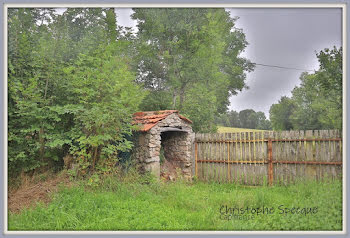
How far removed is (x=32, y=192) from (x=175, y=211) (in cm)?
331

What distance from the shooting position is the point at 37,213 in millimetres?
4328

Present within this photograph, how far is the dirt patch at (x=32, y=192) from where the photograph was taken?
4.66 meters

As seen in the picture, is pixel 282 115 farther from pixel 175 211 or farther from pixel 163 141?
pixel 175 211

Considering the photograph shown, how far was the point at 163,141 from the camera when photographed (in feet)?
28.5

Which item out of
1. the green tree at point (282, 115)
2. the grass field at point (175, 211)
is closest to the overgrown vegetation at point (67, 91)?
the grass field at point (175, 211)

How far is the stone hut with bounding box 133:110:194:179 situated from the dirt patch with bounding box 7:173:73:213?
2114 mm

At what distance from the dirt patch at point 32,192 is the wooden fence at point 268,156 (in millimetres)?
4406

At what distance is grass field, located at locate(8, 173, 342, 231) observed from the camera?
3.92 metres

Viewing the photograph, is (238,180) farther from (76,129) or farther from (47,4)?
(47,4)

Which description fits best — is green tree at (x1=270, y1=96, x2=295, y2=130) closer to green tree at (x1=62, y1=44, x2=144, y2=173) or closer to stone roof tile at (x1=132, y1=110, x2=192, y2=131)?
stone roof tile at (x1=132, y1=110, x2=192, y2=131)

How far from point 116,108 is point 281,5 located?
4.19 meters

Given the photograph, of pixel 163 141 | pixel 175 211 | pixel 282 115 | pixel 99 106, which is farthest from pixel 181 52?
pixel 282 115

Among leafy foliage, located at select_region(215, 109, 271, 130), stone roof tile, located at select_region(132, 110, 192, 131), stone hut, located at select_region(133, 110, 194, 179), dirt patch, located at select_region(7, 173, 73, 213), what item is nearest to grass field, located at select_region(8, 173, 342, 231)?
dirt patch, located at select_region(7, 173, 73, 213)

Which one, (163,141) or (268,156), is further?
(163,141)
